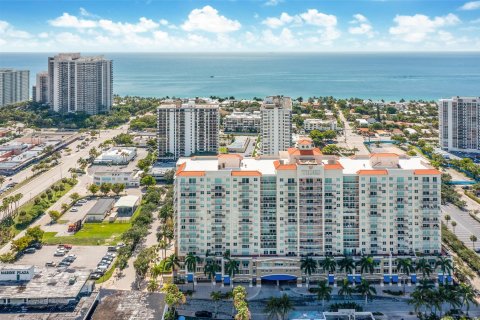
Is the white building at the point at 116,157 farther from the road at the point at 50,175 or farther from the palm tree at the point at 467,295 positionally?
the palm tree at the point at 467,295

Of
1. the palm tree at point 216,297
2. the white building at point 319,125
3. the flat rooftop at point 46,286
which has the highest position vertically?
the white building at point 319,125

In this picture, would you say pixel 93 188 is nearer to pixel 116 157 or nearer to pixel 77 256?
pixel 116 157

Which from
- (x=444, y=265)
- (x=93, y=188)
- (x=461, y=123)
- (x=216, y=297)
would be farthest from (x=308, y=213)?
(x=461, y=123)

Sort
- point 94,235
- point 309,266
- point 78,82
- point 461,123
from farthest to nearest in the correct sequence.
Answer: point 78,82, point 461,123, point 94,235, point 309,266

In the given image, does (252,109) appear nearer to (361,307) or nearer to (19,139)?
(19,139)

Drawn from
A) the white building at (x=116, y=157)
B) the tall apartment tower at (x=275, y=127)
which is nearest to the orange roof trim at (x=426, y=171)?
the tall apartment tower at (x=275, y=127)

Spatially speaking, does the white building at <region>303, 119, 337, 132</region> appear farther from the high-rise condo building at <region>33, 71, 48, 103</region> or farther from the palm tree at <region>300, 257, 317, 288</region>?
the high-rise condo building at <region>33, 71, 48, 103</region>
